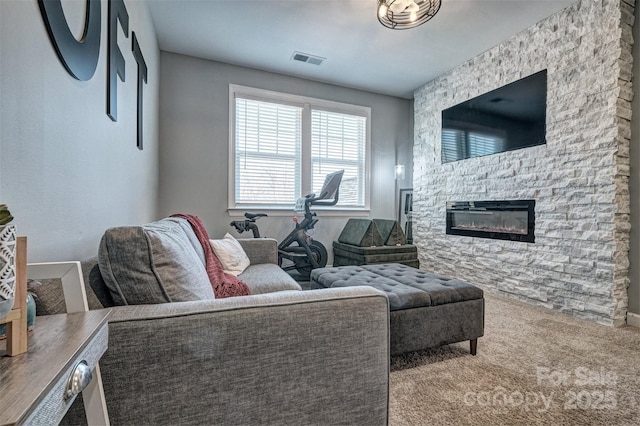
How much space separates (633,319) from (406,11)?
305cm

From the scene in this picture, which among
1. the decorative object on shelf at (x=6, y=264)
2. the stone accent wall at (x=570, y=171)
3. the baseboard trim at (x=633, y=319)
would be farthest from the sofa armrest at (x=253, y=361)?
the baseboard trim at (x=633, y=319)

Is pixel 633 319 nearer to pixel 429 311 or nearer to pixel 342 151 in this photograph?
pixel 429 311

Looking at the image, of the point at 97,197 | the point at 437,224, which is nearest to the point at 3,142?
the point at 97,197

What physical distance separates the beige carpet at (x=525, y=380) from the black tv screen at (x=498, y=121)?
1.89 metres

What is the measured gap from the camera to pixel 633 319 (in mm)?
2361

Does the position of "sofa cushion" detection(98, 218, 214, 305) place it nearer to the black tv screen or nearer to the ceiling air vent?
the ceiling air vent

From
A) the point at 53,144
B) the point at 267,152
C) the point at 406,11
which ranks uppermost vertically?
the point at 406,11

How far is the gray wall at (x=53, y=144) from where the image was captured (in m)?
0.80

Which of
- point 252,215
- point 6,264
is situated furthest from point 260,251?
point 6,264

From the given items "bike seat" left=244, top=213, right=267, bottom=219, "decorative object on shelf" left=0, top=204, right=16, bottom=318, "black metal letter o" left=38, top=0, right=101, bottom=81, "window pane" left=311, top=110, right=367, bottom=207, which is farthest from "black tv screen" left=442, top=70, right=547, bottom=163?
"decorative object on shelf" left=0, top=204, right=16, bottom=318

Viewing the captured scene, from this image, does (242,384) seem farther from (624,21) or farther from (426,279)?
(624,21)

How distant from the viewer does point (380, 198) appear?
15.7ft

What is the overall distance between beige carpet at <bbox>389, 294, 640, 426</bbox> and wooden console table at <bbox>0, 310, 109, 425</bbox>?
1256 millimetres

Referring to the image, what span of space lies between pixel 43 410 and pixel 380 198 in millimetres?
4634
